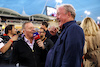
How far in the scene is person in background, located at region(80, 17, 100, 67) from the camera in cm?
192

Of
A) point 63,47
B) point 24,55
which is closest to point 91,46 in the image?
point 63,47

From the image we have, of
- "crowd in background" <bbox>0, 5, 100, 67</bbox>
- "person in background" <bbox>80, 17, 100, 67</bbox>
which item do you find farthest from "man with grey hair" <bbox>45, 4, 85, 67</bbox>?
"person in background" <bbox>80, 17, 100, 67</bbox>

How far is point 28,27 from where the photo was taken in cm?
212

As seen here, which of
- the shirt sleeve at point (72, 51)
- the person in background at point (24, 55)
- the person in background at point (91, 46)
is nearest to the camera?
the shirt sleeve at point (72, 51)

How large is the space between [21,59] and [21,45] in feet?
0.96

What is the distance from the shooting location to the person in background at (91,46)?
1921 millimetres

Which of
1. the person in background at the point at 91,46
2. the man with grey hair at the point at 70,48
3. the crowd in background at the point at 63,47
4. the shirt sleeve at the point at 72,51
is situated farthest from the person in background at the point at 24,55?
the person in background at the point at 91,46

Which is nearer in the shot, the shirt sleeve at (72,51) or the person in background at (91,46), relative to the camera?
the shirt sleeve at (72,51)

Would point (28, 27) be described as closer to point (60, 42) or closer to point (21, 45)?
point (21, 45)

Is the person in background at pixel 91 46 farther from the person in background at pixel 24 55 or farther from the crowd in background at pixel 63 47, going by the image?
the person in background at pixel 24 55

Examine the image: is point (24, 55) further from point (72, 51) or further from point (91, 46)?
point (91, 46)

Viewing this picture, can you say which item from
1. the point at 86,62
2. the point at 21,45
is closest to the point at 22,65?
the point at 21,45

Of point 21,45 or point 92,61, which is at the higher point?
point 21,45

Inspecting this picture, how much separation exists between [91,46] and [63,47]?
1.21 m
